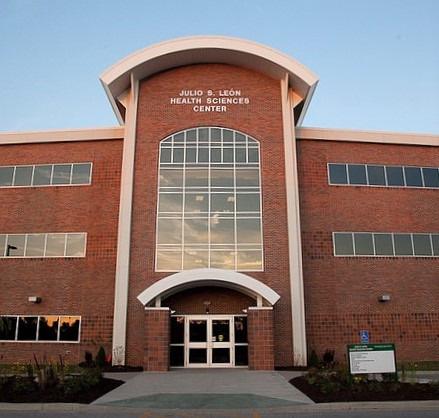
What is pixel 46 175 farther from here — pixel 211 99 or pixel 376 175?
pixel 376 175

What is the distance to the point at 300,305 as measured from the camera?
20328mm

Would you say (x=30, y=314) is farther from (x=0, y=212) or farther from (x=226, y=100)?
(x=226, y=100)

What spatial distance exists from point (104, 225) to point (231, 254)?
6361 mm

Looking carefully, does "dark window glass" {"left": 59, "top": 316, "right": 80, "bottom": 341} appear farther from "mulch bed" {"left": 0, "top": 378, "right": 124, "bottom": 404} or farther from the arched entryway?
"mulch bed" {"left": 0, "top": 378, "right": 124, "bottom": 404}

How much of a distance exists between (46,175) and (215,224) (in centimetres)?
917

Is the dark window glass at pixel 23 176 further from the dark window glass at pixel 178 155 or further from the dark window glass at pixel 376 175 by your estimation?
the dark window glass at pixel 376 175

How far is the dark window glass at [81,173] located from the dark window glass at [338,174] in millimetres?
12160

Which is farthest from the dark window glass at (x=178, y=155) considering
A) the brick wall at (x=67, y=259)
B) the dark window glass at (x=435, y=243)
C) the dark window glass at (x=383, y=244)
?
the dark window glass at (x=435, y=243)

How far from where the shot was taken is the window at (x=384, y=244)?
73.4ft

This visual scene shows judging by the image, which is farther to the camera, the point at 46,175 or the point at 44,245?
the point at 46,175

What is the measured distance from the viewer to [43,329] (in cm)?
2139

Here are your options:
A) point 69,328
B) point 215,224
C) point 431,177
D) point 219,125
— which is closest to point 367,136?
point 431,177

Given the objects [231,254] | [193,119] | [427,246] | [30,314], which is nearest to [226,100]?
[193,119]

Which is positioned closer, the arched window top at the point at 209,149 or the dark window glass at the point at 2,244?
the arched window top at the point at 209,149
